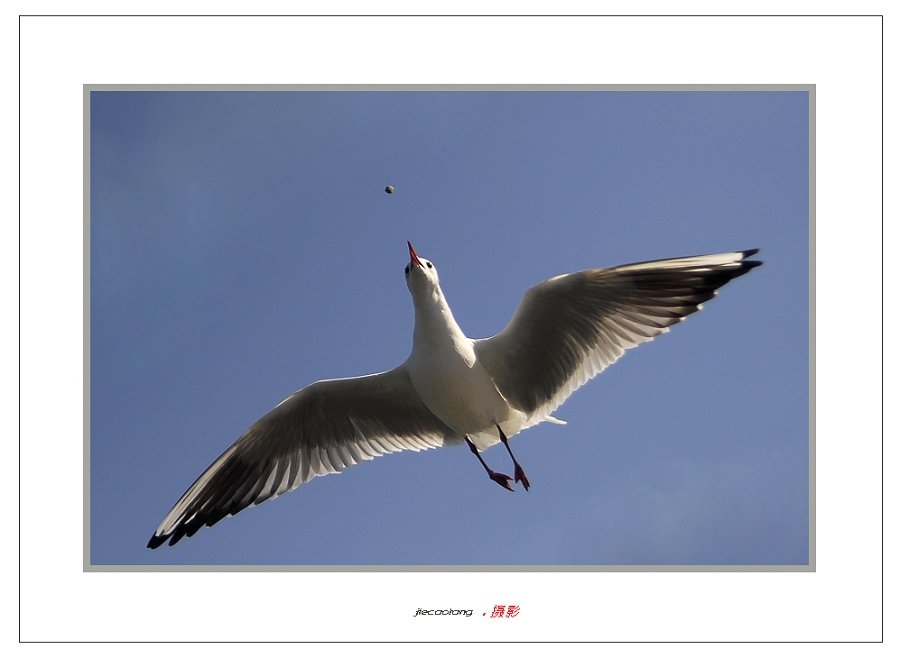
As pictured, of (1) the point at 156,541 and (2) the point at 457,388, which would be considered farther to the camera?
(1) the point at 156,541

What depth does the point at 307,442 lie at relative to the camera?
A: 20.8 feet

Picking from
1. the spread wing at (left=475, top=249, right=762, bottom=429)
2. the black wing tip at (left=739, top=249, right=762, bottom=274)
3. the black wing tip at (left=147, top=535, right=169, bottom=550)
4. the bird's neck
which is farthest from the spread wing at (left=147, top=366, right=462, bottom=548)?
the black wing tip at (left=739, top=249, right=762, bottom=274)

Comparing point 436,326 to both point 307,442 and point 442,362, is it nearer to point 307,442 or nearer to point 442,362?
point 442,362

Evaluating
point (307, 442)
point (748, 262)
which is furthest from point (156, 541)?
point (748, 262)

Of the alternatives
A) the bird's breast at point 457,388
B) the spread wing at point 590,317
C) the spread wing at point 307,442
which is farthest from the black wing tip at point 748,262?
the spread wing at point 307,442

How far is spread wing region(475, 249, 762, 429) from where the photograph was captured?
547 centimetres

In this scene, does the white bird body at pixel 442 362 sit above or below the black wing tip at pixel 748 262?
below

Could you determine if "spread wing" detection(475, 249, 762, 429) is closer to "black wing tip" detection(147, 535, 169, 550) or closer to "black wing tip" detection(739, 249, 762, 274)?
"black wing tip" detection(739, 249, 762, 274)

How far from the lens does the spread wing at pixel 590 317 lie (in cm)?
547

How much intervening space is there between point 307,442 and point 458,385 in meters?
1.38

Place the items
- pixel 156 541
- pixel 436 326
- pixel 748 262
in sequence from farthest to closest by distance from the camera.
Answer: pixel 156 541 → pixel 436 326 → pixel 748 262

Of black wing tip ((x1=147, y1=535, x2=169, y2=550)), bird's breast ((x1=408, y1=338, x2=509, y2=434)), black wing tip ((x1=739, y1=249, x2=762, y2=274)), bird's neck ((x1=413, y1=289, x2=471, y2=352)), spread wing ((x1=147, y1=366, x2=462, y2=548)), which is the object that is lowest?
black wing tip ((x1=147, y1=535, x2=169, y2=550))

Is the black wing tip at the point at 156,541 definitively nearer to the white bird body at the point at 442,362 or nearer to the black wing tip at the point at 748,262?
the white bird body at the point at 442,362

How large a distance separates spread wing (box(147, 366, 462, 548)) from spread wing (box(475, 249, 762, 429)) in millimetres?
773
